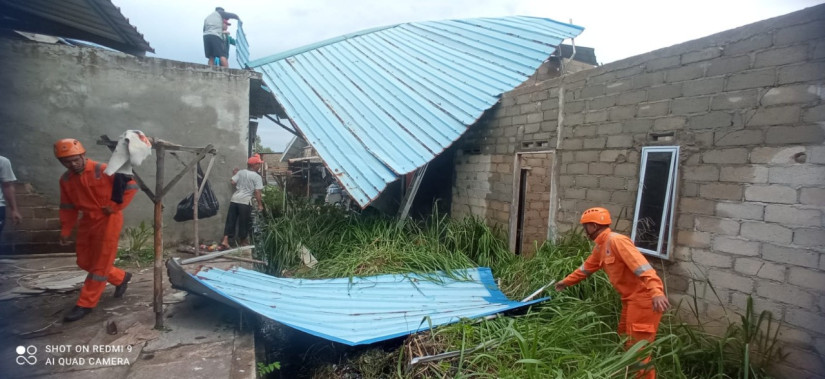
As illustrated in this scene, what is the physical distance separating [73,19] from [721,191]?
827cm

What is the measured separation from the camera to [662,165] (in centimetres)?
373

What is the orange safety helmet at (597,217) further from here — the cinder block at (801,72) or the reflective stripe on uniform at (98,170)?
the reflective stripe on uniform at (98,170)

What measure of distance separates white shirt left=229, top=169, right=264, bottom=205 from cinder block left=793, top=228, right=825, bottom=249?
5991mm

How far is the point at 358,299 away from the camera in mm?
3918

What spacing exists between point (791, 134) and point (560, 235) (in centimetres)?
246

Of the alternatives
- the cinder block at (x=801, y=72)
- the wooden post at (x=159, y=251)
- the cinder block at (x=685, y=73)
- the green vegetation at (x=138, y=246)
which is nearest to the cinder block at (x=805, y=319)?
the cinder block at (x=801, y=72)

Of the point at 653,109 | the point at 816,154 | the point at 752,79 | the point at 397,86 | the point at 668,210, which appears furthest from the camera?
the point at 397,86

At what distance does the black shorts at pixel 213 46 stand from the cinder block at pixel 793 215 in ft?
27.0

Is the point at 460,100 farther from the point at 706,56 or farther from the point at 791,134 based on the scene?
the point at 791,134

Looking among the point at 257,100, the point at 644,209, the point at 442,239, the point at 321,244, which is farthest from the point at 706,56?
the point at 257,100

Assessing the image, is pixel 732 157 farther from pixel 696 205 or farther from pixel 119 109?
pixel 119 109

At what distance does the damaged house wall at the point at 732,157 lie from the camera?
9.11 feet

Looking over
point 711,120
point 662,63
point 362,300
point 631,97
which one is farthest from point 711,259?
point 362,300

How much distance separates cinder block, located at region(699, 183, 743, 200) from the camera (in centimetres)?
318
